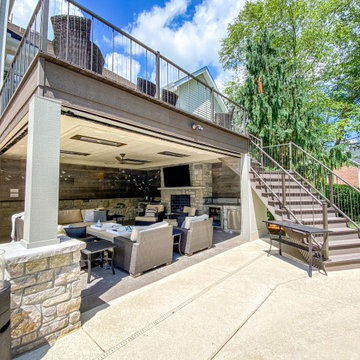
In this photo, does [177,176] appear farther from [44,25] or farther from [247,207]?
[44,25]

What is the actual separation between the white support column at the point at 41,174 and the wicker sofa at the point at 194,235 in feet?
9.86

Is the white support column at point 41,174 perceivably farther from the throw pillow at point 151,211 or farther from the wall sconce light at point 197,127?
the throw pillow at point 151,211

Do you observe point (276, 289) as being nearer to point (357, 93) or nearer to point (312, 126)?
point (312, 126)

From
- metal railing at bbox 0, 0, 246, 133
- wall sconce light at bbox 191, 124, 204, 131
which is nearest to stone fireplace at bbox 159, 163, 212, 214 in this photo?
wall sconce light at bbox 191, 124, 204, 131

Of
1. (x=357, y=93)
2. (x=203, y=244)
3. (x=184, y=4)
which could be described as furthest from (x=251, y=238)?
(x=184, y=4)

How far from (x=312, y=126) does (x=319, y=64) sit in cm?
506

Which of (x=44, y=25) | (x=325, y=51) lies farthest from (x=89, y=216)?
(x=325, y=51)

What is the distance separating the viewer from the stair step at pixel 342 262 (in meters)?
3.80

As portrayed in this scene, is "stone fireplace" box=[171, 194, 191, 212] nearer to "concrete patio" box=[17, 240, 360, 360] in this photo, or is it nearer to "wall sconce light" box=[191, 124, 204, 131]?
"wall sconce light" box=[191, 124, 204, 131]

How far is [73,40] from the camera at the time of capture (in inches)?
107

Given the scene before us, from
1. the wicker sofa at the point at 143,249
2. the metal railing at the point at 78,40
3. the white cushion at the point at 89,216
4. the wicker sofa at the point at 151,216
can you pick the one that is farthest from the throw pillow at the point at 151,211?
the metal railing at the point at 78,40

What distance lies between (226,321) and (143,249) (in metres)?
1.80

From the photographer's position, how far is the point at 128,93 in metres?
3.12

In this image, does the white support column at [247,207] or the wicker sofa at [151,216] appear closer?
the white support column at [247,207]
